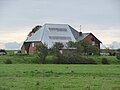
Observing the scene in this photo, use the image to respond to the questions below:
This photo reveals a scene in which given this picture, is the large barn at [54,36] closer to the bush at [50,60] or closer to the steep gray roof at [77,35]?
the steep gray roof at [77,35]

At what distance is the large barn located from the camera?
326 ft

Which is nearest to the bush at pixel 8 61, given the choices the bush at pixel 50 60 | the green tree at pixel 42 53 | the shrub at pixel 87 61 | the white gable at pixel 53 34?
the green tree at pixel 42 53

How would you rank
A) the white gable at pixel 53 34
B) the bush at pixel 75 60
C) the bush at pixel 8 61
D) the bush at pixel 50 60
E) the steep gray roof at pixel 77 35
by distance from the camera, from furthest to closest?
the steep gray roof at pixel 77 35
the white gable at pixel 53 34
the bush at pixel 50 60
the bush at pixel 75 60
the bush at pixel 8 61

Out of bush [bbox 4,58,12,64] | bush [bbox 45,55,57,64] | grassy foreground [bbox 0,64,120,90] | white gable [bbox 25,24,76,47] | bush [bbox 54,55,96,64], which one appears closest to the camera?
grassy foreground [bbox 0,64,120,90]

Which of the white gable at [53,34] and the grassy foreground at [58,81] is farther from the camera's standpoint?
the white gable at [53,34]

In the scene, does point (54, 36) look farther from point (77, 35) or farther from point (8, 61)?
point (8, 61)

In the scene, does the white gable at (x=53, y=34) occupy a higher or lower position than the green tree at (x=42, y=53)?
higher

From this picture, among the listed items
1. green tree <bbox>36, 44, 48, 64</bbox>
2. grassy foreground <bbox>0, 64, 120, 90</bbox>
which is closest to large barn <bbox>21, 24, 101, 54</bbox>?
green tree <bbox>36, 44, 48, 64</bbox>

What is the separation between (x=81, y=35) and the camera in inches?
4240

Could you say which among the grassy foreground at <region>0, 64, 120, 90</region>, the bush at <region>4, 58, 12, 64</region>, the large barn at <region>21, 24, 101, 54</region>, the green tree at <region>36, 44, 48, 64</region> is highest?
the large barn at <region>21, 24, 101, 54</region>

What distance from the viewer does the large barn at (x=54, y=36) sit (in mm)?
99500

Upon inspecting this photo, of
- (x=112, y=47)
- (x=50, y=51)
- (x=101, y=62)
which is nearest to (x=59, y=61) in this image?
(x=50, y=51)

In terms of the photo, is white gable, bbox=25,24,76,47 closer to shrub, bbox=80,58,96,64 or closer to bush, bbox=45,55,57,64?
bush, bbox=45,55,57,64

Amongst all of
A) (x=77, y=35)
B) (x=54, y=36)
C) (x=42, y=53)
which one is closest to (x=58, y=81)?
(x=42, y=53)
